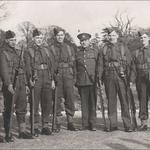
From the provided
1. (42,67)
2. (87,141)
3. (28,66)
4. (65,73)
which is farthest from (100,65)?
(87,141)

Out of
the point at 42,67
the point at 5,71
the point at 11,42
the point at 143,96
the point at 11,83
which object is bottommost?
the point at 143,96

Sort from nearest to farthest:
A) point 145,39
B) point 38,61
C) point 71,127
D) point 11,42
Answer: point 11,42
point 38,61
point 145,39
point 71,127

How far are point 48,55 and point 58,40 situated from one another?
55 centimetres

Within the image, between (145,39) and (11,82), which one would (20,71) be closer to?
(11,82)

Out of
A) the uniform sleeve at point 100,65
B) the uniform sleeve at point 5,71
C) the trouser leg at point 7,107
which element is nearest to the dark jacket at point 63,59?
the uniform sleeve at point 100,65

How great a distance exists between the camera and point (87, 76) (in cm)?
1167

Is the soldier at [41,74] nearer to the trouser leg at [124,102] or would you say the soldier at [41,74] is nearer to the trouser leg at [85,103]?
the trouser leg at [85,103]

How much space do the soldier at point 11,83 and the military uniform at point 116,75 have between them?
2.14 meters

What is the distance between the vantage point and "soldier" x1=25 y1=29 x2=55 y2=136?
1077 centimetres

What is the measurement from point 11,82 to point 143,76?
331cm

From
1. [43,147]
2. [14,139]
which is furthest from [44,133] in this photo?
[43,147]

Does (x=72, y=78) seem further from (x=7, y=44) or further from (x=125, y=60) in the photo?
(x=7, y=44)

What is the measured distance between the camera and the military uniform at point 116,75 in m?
11.3

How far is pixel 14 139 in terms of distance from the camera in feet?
33.8
